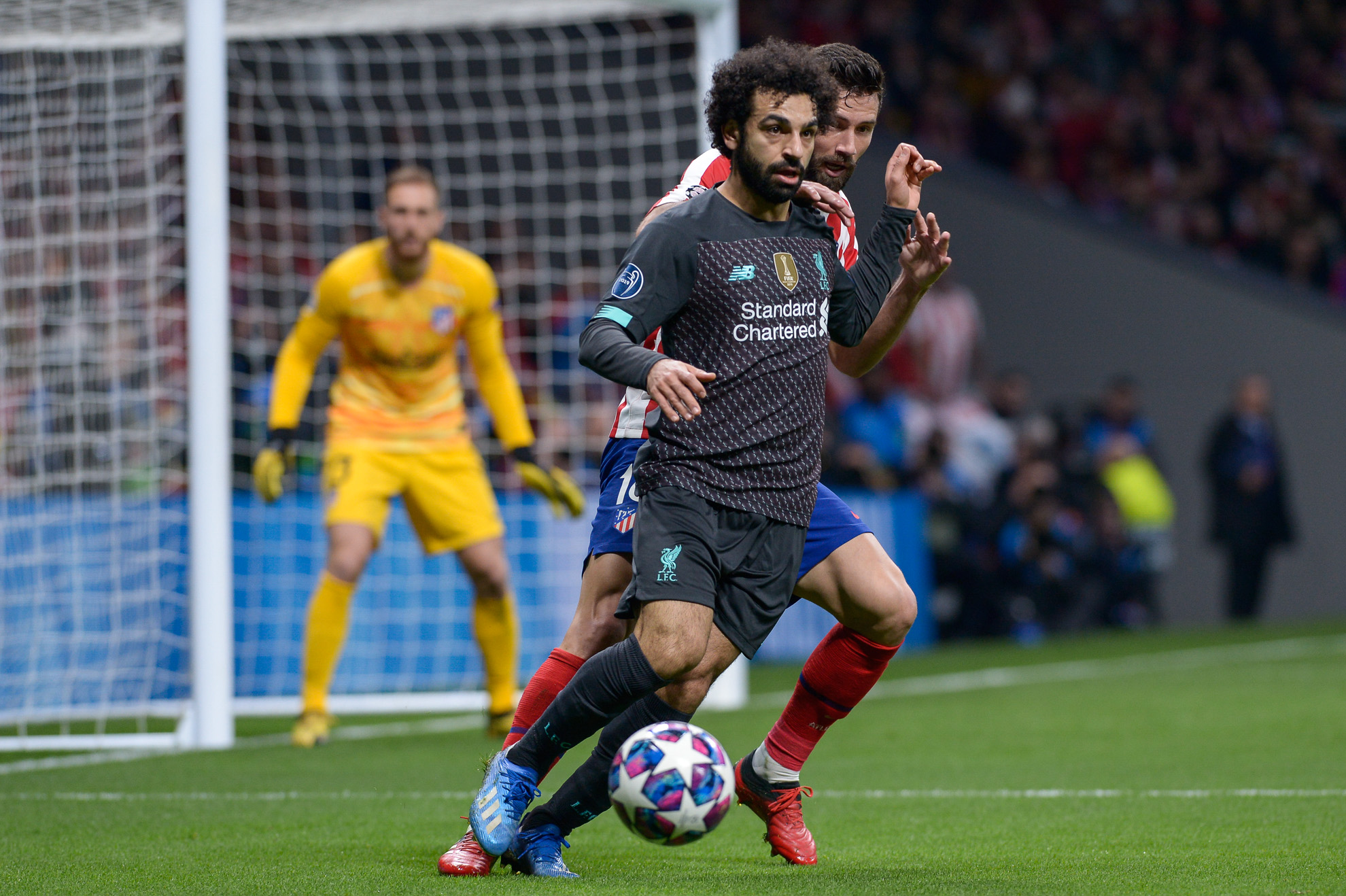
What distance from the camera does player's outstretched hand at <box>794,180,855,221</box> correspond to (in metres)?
4.47

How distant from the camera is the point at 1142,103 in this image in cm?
1923

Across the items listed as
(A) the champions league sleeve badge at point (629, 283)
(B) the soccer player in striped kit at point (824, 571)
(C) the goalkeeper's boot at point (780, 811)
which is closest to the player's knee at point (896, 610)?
(B) the soccer player in striped kit at point (824, 571)

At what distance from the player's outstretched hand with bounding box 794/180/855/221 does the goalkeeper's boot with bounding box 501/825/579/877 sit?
5.51ft

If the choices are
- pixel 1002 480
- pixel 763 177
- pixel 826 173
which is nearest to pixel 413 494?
pixel 826 173

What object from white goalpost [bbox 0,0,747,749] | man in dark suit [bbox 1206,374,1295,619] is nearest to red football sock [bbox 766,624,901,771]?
white goalpost [bbox 0,0,747,749]

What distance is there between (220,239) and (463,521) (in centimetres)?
160

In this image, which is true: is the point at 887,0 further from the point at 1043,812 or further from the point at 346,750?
the point at 1043,812

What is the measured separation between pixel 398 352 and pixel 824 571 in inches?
143

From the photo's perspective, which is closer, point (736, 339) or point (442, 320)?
point (736, 339)

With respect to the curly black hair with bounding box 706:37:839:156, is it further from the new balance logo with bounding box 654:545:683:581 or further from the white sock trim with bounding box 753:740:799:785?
the white sock trim with bounding box 753:740:799:785

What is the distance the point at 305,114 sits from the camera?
11.2 m

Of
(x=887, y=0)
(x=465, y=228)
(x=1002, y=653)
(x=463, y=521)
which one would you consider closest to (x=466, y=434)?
(x=463, y=521)

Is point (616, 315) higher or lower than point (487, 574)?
higher

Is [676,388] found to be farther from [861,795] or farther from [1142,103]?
[1142,103]
